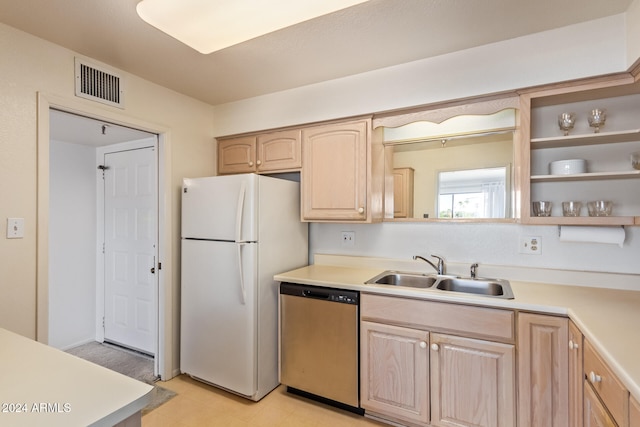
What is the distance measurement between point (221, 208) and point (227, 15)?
1251 mm

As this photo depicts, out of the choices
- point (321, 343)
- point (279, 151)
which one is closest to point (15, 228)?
point (279, 151)

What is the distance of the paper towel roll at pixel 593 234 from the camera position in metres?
1.75

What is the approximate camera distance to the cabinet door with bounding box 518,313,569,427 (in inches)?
59.2

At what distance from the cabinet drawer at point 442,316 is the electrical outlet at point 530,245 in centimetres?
63

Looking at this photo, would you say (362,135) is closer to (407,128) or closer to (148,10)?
(407,128)

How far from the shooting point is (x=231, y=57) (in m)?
2.06

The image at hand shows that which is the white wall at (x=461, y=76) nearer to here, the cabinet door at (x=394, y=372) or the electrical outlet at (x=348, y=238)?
the electrical outlet at (x=348, y=238)

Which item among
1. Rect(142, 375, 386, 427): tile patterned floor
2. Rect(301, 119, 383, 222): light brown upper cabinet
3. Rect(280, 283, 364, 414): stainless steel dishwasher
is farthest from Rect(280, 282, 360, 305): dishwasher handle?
Rect(142, 375, 386, 427): tile patterned floor

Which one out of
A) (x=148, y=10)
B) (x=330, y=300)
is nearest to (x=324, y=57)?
(x=148, y=10)

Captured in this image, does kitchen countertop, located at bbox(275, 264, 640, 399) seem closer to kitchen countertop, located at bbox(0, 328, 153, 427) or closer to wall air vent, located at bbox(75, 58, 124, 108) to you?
kitchen countertop, located at bbox(0, 328, 153, 427)

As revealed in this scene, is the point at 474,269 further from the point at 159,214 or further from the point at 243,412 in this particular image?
the point at 159,214

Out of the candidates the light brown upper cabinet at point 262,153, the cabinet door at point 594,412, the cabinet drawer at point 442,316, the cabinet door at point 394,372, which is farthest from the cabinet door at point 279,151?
the cabinet door at point 594,412

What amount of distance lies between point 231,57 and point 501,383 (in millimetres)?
2418

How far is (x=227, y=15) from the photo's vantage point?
1448mm
